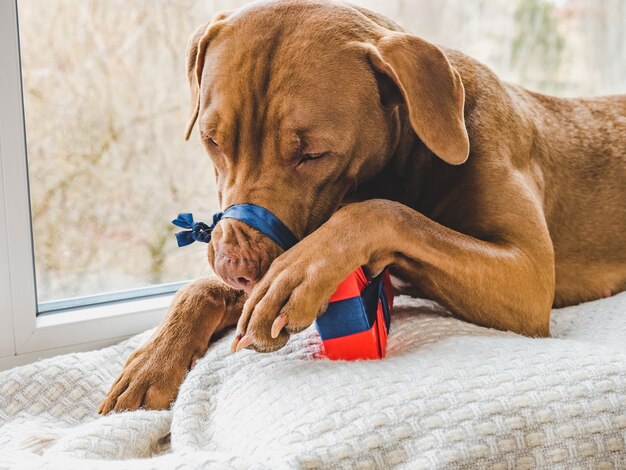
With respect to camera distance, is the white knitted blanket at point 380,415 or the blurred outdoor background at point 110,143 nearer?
the white knitted blanket at point 380,415

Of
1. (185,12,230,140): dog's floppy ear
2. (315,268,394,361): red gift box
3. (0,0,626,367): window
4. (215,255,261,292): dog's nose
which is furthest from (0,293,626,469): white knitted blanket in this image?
(185,12,230,140): dog's floppy ear

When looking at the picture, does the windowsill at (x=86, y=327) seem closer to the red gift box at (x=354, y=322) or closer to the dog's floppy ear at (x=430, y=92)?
the red gift box at (x=354, y=322)

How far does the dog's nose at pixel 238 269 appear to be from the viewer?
144 cm

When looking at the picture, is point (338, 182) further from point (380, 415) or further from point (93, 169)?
point (93, 169)

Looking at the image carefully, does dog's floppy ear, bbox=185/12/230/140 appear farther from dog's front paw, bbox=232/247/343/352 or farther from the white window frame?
dog's front paw, bbox=232/247/343/352

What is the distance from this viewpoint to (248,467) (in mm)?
1090

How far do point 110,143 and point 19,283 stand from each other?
0.54 m

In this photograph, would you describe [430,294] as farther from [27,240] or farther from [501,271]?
[27,240]

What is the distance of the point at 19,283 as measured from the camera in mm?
2023

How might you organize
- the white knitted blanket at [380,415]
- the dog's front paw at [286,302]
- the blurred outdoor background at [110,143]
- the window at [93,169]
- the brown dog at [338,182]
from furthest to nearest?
the blurred outdoor background at [110,143], the window at [93,169], the brown dog at [338,182], the dog's front paw at [286,302], the white knitted blanket at [380,415]

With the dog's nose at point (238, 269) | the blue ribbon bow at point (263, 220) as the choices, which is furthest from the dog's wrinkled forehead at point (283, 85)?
the dog's nose at point (238, 269)

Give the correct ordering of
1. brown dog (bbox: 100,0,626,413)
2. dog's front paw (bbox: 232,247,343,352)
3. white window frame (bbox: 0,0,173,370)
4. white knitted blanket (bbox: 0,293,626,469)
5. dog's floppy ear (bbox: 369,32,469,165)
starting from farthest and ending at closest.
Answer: white window frame (bbox: 0,0,173,370)
dog's floppy ear (bbox: 369,32,469,165)
brown dog (bbox: 100,0,626,413)
dog's front paw (bbox: 232,247,343,352)
white knitted blanket (bbox: 0,293,626,469)

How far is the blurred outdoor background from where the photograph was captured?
2129mm

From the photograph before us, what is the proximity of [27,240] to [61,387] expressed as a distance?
1.65ft
